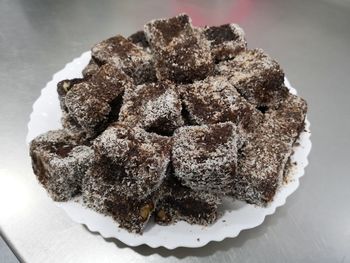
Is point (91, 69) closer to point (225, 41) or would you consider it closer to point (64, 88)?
point (64, 88)

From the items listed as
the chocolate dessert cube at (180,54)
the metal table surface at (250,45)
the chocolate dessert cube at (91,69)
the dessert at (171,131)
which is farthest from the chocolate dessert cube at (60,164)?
the chocolate dessert cube at (180,54)

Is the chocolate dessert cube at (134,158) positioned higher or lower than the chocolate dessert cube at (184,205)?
higher

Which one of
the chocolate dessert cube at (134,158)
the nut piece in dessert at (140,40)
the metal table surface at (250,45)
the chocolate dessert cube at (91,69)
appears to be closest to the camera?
the chocolate dessert cube at (134,158)

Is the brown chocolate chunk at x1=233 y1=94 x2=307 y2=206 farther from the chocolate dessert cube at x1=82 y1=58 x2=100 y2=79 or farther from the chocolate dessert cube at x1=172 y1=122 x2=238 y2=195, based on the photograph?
the chocolate dessert cube at x1=82 y1=58 x2=100 y2=79

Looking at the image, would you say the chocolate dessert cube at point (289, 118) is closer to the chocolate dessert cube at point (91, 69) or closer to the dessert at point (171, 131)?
the dessert at point (171, 131)

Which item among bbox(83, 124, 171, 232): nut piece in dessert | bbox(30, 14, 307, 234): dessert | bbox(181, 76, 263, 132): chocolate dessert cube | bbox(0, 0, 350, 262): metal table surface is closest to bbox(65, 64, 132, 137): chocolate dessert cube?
bbox(30, 14, 307, 234): dessert
